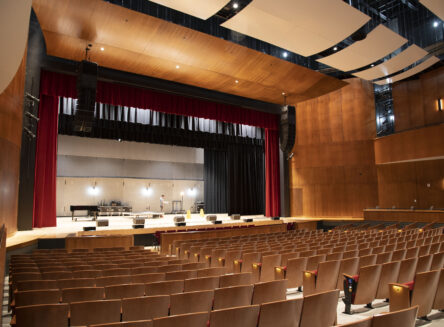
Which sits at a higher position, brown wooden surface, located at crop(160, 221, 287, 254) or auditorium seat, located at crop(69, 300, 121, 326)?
auditorium seat, located at crop(69, 300, 121, 326)

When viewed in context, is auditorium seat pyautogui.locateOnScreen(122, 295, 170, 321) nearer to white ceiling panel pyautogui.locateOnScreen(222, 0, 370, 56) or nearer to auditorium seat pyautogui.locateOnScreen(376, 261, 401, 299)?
auditorium seat pyautogui.locateOnScreen(376, 261, 401, 299)

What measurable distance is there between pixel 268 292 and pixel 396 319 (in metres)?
1.27

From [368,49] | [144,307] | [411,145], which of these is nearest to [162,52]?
[368,49]

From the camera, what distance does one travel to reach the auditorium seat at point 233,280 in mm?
3304

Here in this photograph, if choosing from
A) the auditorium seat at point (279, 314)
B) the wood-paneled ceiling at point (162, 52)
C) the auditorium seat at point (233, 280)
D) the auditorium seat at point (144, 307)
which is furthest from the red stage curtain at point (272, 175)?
the auditorium seat at point (279, 314)

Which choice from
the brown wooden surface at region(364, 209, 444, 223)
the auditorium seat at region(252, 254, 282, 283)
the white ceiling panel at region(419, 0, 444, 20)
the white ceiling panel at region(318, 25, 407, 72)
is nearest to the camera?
the auditorium seat at region(252, 254, 282, 283)

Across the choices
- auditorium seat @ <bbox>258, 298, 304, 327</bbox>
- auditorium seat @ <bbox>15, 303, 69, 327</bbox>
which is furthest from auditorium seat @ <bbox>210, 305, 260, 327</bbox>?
auditorium seat @ <bbox>15, 303, 69, 327</bbox>

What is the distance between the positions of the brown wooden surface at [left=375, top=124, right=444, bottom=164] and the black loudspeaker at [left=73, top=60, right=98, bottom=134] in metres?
12.5

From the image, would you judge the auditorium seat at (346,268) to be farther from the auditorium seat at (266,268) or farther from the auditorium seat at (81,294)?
the auditorium seat at (81,294)

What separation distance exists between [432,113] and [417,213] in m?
4.52

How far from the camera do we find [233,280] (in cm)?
336

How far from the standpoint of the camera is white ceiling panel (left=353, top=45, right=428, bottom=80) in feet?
38.4

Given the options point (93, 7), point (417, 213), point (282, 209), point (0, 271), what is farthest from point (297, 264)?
point (282, 209)

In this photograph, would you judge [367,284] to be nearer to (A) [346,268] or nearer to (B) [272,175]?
(A) [346,268]
